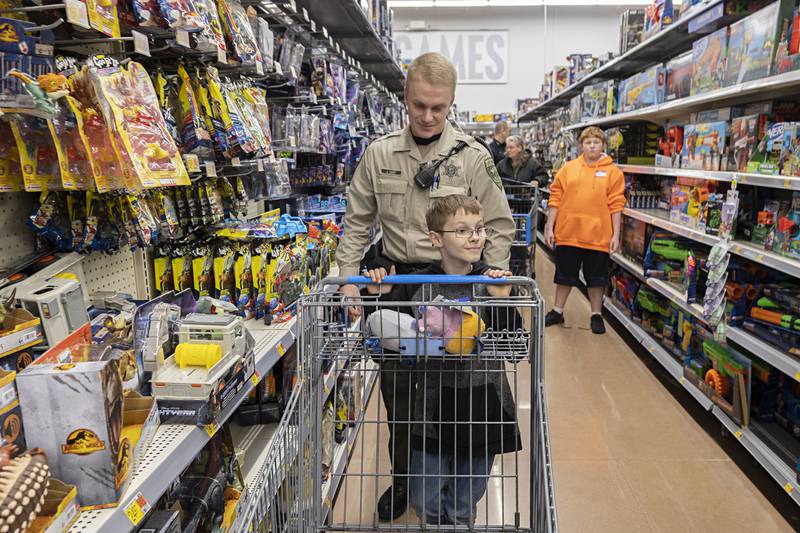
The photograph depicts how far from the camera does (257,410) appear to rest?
2207mm

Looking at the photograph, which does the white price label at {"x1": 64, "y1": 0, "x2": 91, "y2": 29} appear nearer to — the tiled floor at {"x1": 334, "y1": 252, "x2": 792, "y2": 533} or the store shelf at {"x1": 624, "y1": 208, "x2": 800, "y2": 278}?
the tiled floor at {"x1": 334, "y1": 252, "x2": 792, "y2": 533}

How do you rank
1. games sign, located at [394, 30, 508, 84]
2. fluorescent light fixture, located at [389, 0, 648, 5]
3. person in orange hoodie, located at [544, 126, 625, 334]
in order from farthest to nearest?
games sign, located at [394, 30, 508, 84]
fluorescent light fixture, located at [389, 0, 648, 5]
person in orange hoodie, located at [544, 126, 625, 334]

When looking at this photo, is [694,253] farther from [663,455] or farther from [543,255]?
[543,255]

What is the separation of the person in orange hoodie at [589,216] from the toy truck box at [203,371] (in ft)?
12.9

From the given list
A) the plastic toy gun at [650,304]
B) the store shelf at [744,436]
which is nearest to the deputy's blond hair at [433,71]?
the store shelf at [744,436]

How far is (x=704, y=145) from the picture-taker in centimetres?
358

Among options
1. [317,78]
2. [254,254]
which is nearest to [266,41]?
[317,78]

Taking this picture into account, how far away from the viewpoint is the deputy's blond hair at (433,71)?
1.90 metres

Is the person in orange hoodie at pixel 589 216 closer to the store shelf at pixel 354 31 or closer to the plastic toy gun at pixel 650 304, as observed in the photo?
the plastic toy gun at pixel 650 304

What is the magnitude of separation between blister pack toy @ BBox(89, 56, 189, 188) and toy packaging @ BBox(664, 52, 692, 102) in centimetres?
358

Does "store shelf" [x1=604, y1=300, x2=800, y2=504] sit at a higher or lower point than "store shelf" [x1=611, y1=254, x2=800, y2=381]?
lower

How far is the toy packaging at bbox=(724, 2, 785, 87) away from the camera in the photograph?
108 inches

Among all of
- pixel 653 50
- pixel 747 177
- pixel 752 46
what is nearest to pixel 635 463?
pixel 747 177

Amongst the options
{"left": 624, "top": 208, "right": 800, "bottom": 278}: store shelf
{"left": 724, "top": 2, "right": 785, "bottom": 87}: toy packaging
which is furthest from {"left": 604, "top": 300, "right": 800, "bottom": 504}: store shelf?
{"left": 724, "top": 2, "right": 785, "bottom": 87}: toy packaging
